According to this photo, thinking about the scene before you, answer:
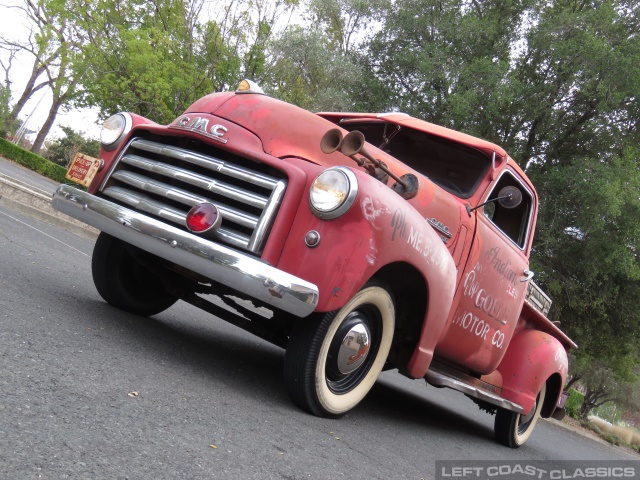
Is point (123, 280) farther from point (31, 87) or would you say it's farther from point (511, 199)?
point (31, 87)

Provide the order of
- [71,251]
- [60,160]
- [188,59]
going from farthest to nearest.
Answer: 1. [60,160]
2. [188,59]
3. [71,251]

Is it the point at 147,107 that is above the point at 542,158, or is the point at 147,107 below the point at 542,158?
below

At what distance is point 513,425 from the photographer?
648cm

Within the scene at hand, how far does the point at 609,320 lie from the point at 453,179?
15.9 m

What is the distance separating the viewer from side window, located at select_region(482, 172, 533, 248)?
562 cm

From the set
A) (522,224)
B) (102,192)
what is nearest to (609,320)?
(522,224)

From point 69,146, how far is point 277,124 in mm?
41266

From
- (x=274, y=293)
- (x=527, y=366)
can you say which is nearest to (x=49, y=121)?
(x=527, y=366)

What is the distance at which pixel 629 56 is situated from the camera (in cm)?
1619

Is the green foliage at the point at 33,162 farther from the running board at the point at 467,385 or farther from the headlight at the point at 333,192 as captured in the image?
the headlight at the point at 333,192

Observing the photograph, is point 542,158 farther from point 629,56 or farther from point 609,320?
point 609,320

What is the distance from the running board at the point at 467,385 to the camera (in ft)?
15.7

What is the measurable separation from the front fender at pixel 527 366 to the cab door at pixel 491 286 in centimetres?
39

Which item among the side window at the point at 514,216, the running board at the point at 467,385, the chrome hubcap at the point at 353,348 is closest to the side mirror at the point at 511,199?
the side window at the point at 514,216
